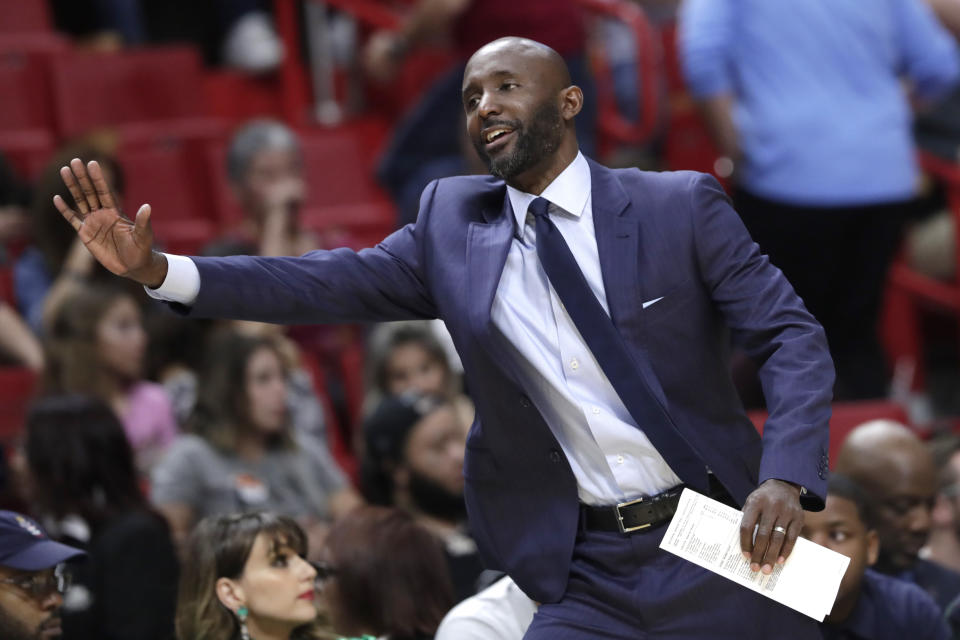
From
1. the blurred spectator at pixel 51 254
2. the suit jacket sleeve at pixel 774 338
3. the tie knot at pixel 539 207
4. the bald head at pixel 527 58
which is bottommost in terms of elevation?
the blurred spectator at pixel 51 254

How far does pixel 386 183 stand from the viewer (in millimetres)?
7047

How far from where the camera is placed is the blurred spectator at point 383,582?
3.94 metres

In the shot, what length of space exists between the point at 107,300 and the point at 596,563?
3110 mm

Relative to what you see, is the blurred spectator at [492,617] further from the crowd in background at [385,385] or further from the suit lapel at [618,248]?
the suit lapel at [618,248]

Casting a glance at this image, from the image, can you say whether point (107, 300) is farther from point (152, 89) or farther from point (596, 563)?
point (596, 563)

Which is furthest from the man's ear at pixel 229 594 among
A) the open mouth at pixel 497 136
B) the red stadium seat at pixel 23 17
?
the red stadium seat at pixel 23 17

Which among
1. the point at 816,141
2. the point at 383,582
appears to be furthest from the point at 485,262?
the point at 816,141

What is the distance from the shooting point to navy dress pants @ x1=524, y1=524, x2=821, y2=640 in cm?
292

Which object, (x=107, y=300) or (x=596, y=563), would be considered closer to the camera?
(x=596, y=563)

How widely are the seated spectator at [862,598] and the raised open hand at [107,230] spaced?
1758mm

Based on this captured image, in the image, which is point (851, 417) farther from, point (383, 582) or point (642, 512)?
point (642, 512)

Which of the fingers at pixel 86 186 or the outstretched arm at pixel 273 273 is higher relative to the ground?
the fingers at pixel 86 186

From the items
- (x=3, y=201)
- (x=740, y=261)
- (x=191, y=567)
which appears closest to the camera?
(x=740, y=261)

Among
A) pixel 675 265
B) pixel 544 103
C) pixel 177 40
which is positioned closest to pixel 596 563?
pixel 675 265
